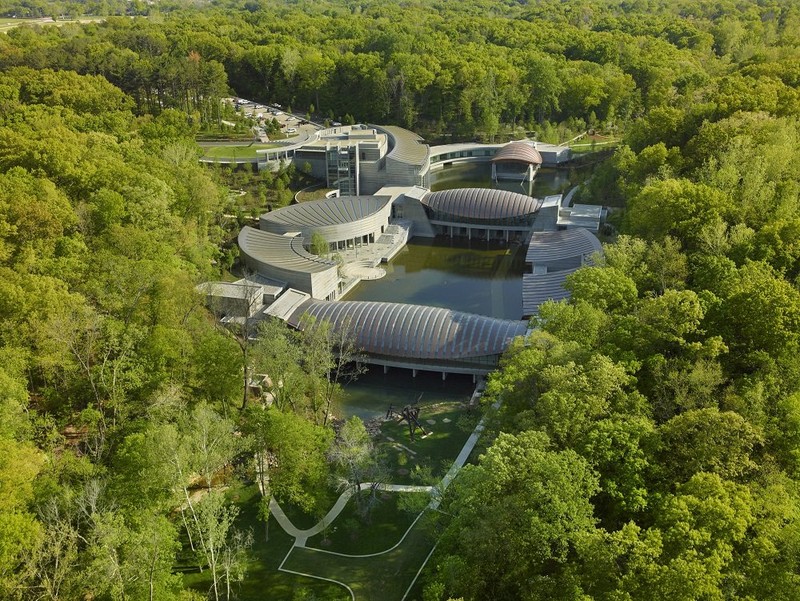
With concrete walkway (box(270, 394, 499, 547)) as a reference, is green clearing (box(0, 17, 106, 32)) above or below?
above

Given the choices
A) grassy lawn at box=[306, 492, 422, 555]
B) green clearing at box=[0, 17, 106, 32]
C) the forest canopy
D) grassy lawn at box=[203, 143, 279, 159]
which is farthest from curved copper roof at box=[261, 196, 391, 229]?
green clearing at box=[0, 17, 106, 32]

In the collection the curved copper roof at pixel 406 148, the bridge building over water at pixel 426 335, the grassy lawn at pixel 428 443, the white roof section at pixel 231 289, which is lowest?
the grassy lawn at pixel 428 443

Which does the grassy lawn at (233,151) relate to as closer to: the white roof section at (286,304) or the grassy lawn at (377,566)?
the white roof section at (286,304)

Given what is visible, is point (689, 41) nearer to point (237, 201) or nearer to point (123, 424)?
point (237, 201)

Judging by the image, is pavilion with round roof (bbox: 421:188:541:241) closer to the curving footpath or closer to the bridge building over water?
the bridge building over water

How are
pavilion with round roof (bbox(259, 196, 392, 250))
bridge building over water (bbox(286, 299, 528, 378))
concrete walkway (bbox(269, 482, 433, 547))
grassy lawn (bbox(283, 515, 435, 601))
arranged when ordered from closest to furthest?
1. grassy lawn (bbox(283, 515, 435, 601))
2. concrete walkway (bbox(269, 482, 433, 547))
3. bridge building over water (bbox(286, 299, 528, 378))
4. pavilion with round roof (bbox(259, 196, 392, 250))

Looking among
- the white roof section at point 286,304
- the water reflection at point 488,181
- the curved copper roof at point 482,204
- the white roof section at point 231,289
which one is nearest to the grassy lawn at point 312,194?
the curved copper roof at point 482,204

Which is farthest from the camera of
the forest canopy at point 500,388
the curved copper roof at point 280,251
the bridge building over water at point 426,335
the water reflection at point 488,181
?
the water reflection at point 488,181
